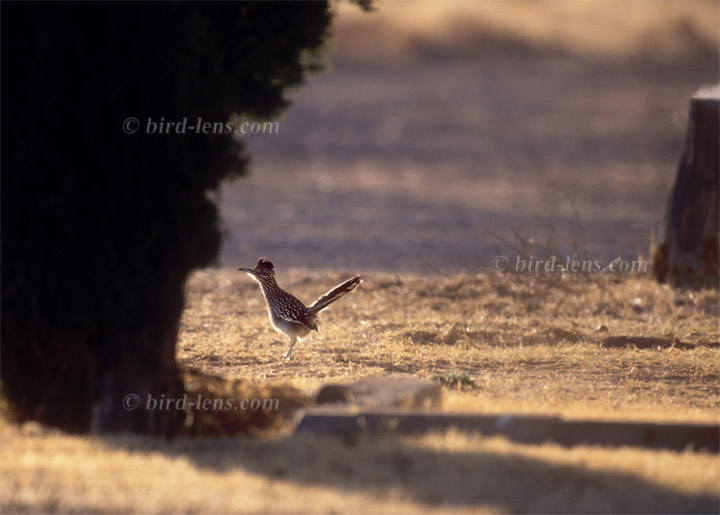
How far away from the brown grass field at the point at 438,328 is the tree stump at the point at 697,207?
1.45ft

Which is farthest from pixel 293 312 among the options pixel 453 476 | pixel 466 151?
pixel 466 151

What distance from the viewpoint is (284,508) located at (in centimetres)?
548

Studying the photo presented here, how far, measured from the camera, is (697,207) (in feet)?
44.5

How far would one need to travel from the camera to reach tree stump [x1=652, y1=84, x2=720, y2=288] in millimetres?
13383

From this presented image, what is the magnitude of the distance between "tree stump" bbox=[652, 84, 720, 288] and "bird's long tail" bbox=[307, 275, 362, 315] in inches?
229

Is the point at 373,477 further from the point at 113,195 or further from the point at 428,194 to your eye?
the point at 428,194

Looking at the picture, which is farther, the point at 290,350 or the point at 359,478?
the point at 290,350

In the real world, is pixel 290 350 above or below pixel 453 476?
above

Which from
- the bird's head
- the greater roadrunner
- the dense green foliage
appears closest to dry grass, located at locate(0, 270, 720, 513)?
the greater roadrunner

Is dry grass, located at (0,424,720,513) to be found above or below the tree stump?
below

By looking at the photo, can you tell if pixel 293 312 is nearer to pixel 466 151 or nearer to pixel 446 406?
pixel 446 406

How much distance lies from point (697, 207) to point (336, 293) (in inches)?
240

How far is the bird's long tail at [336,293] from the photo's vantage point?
937 cm

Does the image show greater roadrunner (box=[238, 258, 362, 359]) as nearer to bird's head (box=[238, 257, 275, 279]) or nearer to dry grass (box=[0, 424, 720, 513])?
bird's head (box=[238, 257, 275, 279])
